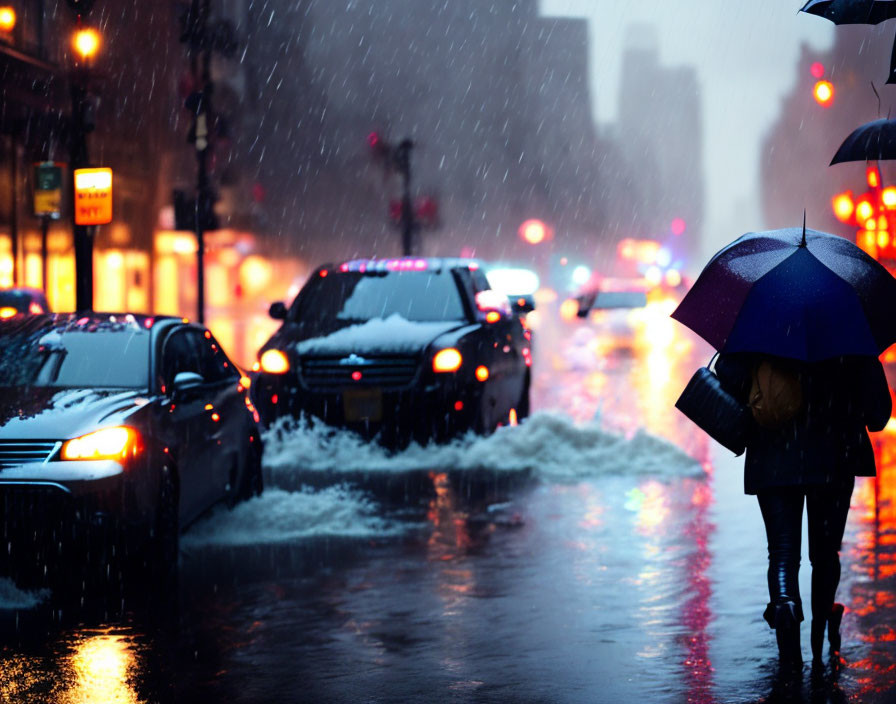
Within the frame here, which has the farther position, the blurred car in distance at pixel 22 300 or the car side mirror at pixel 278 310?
the blurred car in distance at pixel 22 300

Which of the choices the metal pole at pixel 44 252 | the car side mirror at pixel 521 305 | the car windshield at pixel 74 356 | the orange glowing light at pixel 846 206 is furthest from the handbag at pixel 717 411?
the metal pole at pixel 44 252

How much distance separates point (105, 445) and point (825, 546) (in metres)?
3.65

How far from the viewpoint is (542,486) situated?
11859mm

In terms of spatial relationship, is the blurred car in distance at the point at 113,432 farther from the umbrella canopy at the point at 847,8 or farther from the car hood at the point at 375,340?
the umbrella canopy at the point at 847,8

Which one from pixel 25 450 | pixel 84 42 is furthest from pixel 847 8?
pixel 84 42

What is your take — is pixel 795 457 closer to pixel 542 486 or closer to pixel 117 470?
pixel 117 470

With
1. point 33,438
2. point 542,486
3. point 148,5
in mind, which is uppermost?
point 148,5

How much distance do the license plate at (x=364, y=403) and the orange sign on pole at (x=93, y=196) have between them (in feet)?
16.2

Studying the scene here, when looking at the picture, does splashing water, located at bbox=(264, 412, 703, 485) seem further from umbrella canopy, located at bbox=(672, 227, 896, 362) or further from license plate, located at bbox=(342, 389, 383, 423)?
umbrella canopy, located at bbox=(672, 227, 896, 362)

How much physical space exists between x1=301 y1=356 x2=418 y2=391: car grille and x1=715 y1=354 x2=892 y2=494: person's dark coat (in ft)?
23.3

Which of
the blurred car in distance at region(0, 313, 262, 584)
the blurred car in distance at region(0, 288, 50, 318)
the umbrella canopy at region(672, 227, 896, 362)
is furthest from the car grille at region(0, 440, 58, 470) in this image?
the blurred car in distance at region(0, 288, 50, 318)

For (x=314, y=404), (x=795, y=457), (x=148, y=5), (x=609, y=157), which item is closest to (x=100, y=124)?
(x=148, y=5)

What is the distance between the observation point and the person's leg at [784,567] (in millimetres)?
5887

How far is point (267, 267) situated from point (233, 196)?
6.54 meters
